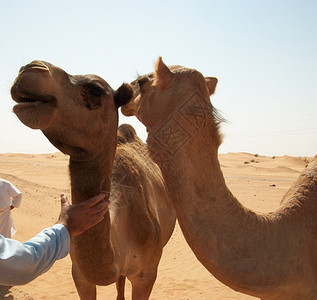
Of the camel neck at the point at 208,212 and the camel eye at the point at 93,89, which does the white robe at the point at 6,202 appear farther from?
the camel neck at the point at 208,212

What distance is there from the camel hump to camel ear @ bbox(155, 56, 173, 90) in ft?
9.70

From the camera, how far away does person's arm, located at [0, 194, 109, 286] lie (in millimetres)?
1521

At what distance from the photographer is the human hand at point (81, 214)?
2043mm

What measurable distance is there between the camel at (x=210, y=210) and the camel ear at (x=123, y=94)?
36 centimetres

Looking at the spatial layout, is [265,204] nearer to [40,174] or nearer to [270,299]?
[270,299]

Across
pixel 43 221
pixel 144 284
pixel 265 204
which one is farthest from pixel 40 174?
pixel 144 284

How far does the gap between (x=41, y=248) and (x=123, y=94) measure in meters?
1.29

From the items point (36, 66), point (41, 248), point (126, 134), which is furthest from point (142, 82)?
point (126, 134)

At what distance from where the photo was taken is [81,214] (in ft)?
7.01

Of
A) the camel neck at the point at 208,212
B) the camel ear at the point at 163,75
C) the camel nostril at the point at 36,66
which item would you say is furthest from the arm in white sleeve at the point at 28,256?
the camel ear at the point at 163,75

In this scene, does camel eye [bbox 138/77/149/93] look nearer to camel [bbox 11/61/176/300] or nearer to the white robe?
camel [bbox 11/61/176/300]

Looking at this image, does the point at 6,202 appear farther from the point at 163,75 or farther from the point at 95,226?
the point at 163,75

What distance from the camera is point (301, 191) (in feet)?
8.48

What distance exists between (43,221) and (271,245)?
9.13 meters
